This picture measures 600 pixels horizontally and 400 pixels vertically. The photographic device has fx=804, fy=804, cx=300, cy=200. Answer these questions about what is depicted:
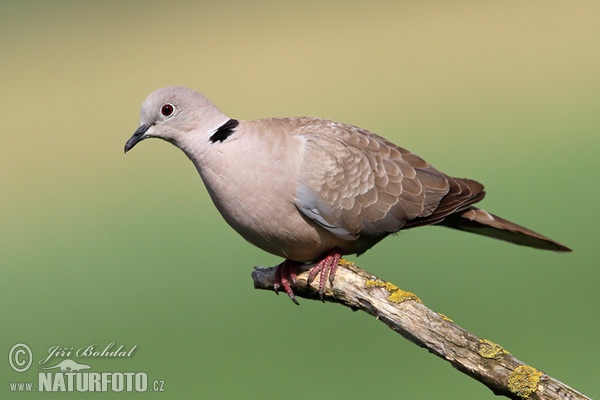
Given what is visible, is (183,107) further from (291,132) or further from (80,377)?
(80,377)

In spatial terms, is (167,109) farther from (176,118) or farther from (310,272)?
(310,272)

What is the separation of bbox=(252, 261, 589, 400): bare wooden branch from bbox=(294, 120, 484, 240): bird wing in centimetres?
49

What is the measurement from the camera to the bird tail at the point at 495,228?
417 centimetres

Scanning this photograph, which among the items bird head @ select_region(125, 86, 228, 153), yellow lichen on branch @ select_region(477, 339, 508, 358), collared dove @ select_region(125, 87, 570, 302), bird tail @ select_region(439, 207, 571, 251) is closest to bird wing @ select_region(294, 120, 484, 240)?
collared dove @ select_region(125, 87, 570, 302)

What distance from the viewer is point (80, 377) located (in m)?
4.13

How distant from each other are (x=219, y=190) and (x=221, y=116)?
17.4 inches

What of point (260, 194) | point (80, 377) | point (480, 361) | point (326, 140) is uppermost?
point (326, 140)

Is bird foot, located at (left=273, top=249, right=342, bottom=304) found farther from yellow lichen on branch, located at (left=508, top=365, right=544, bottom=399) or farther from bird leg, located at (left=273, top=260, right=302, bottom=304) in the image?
yellow lichen on branch, located at (left=508, top=365, right=544, bottom=399)

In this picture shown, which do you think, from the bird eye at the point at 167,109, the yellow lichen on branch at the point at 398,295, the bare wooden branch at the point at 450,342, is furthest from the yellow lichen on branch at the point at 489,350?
the bird eye at the point at 167,109

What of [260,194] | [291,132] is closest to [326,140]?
[291,132]

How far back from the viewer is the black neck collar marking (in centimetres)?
384

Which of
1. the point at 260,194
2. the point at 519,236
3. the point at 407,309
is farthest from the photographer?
the point at 519,236

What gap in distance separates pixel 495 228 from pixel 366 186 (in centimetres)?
78

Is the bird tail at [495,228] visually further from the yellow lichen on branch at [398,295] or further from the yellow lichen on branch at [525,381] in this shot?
the yellow lichen on branch at [525,381]
